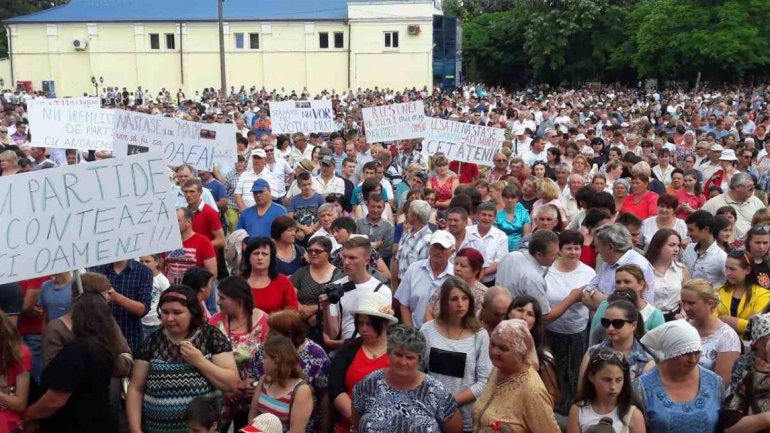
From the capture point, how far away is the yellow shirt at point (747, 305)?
607cm

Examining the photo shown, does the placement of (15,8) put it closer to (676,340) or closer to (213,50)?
(213,50)

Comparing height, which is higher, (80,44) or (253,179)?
(80,44)

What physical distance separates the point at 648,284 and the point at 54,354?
3.96 metres

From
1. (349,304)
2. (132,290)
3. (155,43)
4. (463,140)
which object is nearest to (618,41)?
(155,43)

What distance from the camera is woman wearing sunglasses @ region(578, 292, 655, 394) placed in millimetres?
5137

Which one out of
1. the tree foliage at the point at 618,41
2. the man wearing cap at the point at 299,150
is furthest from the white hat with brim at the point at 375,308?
the tree foliage at the point at 618,41

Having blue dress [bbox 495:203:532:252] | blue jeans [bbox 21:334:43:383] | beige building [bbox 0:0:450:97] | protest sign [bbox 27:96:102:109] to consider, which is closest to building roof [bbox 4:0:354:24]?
beige building [bbox 0:0:450:97]

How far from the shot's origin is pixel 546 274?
264 inches

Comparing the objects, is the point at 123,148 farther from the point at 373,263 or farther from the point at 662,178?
the point at 662,178

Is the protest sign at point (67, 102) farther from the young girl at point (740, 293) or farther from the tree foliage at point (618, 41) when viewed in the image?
the tree foliage at point (618, 41)

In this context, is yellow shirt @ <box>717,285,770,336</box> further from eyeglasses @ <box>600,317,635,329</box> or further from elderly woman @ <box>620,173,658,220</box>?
elderly woman @ <box>620,173,658,220</box>

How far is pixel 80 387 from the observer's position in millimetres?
4797

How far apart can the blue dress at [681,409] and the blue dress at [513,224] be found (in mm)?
3997

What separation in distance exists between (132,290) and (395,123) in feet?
26.8
